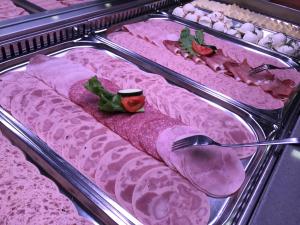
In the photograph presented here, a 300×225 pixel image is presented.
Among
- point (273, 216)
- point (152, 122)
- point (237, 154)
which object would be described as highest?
point (273, 216)

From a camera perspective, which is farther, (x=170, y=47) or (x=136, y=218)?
(x=170, y=47)

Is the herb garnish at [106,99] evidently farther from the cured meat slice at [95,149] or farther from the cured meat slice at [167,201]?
the cured meat slice at [167,201]

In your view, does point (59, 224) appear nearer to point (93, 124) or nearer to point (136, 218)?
point (136, 218)

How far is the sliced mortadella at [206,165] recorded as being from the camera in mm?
1447

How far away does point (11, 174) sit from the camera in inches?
52.3

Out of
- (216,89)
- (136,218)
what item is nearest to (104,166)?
(136,218)

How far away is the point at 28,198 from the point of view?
1241 mm

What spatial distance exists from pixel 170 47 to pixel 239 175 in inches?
54.9

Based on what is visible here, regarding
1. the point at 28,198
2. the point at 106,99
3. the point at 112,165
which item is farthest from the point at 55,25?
the point at 28,198

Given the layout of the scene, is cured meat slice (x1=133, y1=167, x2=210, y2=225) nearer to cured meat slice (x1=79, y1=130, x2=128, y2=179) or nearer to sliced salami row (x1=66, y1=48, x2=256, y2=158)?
cured meat slice (x1=79, y1=130, x2=128, y2=179)

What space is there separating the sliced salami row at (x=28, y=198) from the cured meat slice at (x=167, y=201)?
24cm

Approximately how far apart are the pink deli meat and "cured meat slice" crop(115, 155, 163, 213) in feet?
3.15

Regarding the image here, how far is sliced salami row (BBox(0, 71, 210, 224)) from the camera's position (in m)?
1.30

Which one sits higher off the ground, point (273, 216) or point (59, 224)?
point (273, 216)
